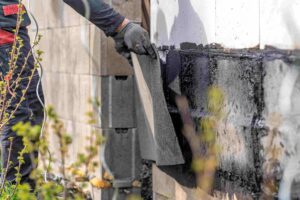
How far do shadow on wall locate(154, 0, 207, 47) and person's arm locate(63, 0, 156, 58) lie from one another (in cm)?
21

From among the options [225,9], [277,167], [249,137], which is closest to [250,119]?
[249,137]

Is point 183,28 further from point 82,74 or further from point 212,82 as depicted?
point 82,74

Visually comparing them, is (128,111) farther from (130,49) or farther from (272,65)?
(272,65)

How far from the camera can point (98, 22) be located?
3.96m

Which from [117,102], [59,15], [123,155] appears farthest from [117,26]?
[59,15]

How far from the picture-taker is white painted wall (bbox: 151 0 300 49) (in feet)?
9.82

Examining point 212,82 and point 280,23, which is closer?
point 280,23

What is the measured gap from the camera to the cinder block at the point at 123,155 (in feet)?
17.0

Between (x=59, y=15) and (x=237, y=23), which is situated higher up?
(x=59, y=15)

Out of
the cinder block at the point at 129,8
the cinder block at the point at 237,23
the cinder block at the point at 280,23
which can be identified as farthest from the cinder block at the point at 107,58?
the cinder block at the point at 280,23

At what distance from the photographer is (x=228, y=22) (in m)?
3.49

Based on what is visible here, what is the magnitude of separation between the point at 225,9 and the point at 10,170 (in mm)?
1942

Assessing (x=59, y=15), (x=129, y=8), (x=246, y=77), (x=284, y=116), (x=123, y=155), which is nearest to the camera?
(x=284, y=116)

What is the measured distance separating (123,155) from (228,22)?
2.00 m
